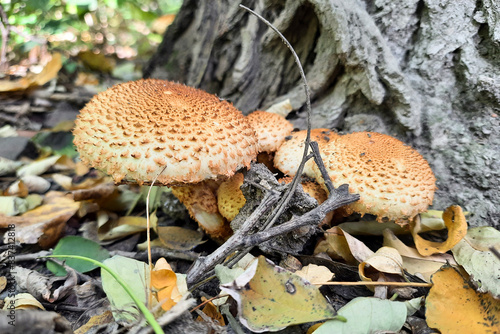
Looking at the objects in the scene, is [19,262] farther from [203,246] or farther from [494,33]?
[494,33]

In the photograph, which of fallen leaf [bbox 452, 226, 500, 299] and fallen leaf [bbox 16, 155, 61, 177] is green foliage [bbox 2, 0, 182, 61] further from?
fallen leaf [bbox 452, 226, 500, 299]

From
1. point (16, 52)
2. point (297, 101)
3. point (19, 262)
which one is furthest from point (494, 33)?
point (16, 52)

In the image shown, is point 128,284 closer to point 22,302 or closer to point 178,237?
point 22,302

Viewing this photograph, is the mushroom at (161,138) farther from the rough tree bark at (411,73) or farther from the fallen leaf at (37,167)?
the fallen leaf at (37,167)

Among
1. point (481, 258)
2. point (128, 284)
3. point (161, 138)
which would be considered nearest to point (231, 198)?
point (161, 138)

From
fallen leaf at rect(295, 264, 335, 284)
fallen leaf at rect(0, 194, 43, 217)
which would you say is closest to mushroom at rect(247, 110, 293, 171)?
fallen leaf at rect(295, 264, 335, 284)

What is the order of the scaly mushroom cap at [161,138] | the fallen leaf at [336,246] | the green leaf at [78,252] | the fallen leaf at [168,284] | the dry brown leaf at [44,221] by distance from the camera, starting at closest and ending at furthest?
the fallen leaf at [168,284] → the scaly mushroom cap at [161,138] → the fallen leaf at [336,246] → the green leaf at [78,252] → the dry brown leaf at [44,221]

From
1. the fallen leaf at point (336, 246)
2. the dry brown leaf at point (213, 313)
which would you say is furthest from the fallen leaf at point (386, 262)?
the dry brown leaf at point (213, 313)
